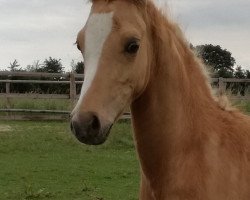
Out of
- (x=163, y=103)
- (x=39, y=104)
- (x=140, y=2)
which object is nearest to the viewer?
(x=140, y=2)

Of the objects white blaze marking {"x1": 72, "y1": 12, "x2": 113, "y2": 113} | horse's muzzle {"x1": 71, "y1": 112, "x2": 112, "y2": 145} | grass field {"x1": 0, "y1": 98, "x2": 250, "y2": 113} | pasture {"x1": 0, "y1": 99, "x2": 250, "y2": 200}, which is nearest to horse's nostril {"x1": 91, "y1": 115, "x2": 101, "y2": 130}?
horse's muzzle {"x1": 71, "y1": 112, "x2": 112, "y2": 145}

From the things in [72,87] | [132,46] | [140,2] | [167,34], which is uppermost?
[140,2]

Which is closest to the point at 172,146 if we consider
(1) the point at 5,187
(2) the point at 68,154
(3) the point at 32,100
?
(1) the point at 5,187

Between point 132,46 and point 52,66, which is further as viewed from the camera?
point 52,66

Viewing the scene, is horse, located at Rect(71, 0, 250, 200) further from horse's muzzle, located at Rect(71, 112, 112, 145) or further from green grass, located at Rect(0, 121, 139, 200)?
green grass, located at Rect(0, 121, 139, 200)

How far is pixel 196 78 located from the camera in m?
3.99

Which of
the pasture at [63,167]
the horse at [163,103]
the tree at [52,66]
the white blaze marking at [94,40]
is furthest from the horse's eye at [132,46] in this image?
the tree at [52,66]

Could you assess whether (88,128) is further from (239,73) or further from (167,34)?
(239,73)

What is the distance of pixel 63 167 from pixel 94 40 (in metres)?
7.63

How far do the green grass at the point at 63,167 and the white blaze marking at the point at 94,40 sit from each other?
16.5 feet

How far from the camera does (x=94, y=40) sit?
10.9ft

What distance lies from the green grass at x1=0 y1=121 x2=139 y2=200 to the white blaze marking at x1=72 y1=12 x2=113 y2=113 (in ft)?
16.5

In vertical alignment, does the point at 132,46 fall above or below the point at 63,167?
above

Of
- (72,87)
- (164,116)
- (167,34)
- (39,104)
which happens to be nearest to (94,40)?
(167,34)
